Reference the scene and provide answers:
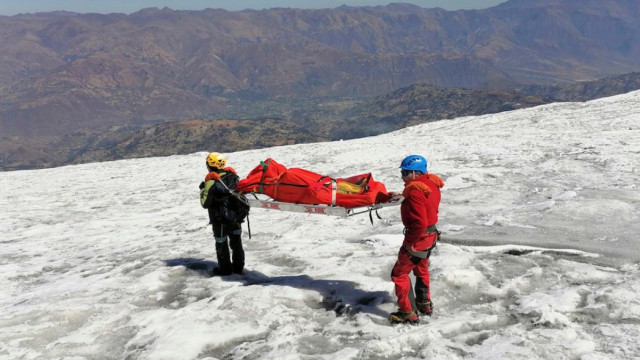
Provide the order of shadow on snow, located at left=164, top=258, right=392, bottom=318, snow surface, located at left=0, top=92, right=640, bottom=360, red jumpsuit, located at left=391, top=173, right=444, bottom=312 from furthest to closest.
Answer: shadow on snow, located at left=164, top=258, right=392, bottom=318 → red jumpsuit, located at left=391, top=173, right=444, bottom=312 → snow surface, located at left=0, top=92, right=640, bottom=360

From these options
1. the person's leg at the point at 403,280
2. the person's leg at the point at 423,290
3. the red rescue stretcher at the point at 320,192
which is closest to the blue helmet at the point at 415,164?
the red rescue stretcher at the point at 320,192

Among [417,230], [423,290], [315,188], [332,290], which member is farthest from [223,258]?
[417,230]

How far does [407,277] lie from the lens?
20.7 feet

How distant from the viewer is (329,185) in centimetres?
759

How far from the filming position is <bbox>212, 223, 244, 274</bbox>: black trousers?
862cm

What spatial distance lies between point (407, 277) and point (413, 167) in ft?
5.44

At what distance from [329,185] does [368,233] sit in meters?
3.82

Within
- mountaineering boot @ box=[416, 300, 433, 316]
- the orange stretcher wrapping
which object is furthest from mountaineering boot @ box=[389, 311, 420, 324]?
the orange stretcher wrapping

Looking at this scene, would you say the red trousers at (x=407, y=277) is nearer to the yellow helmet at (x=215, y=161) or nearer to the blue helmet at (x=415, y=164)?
the blue helmet at (x=415, y=164)

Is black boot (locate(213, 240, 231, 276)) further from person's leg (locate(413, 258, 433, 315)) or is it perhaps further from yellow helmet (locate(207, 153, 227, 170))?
person's leg (locate(413, 258, 433, 315))

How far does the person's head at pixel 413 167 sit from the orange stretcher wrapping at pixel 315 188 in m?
1.01

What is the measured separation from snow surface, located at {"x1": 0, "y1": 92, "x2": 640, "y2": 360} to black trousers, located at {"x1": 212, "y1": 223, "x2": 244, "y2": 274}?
15.0 inches

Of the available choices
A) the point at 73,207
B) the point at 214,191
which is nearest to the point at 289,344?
Answer: the point at 214,191

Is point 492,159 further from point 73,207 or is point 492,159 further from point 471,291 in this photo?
point 73,207
